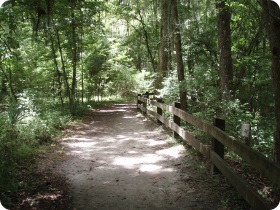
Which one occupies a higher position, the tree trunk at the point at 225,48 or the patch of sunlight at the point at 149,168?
the tree trunk at the point at 225,48

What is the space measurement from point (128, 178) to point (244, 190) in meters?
2.33

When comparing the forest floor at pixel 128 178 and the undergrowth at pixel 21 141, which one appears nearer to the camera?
the forest floor at pixel 128 178

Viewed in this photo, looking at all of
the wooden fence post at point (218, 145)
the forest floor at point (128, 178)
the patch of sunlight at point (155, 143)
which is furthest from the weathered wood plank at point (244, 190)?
the patch of sunlight at point (155, 143)

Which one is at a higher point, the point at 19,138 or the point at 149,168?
the point at 19,138

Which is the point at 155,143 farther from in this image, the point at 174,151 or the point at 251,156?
the point at 251,156

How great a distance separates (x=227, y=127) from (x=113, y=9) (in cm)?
1887

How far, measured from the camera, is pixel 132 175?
5301mm

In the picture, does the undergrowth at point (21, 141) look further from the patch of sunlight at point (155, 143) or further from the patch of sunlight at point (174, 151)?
the patch of sunlight at point (174, 151)

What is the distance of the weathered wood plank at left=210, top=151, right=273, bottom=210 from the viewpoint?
3.08m

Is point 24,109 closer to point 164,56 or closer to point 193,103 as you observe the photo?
point 193,103

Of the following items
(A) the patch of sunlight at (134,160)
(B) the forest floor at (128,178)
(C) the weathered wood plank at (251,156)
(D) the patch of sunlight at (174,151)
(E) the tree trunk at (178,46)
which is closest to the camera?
(C) the weathered wood plank at (251,156)

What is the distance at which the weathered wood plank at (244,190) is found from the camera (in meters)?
3.08

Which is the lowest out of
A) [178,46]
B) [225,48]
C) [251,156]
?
[251,156]

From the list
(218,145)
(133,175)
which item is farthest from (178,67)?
(133,175)
